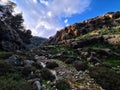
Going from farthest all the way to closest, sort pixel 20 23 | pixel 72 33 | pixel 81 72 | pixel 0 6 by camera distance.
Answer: pixel 72 33 → pixel 20 23 → pixel 0 6 → pixel 81 72

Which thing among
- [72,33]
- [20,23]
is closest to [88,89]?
[20,23]

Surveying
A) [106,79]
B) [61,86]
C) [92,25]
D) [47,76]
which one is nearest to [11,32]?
[47,76]

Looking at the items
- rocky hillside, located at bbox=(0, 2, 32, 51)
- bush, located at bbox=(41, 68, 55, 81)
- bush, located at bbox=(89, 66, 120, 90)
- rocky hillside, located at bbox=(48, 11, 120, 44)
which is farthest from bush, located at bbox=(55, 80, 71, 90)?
rocky hillside, located at bbox=(48, 11, 120, 44)

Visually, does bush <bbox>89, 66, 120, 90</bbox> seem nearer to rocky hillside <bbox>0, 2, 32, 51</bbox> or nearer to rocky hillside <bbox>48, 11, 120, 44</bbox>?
rocky hillside <bbox>0, 2, 32, 51</bbox>

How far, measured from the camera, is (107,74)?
1716 cm

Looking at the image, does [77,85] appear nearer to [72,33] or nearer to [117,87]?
[117,87]

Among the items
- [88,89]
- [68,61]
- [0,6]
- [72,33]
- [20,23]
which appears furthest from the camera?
[72,33]

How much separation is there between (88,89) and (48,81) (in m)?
2.81

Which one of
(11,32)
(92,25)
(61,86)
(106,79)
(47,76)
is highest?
(92,25)

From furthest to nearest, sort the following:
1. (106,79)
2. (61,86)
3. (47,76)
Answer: (106,79)
(47,76)
(61,86)

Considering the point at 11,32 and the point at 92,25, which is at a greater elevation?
the point at 92,25

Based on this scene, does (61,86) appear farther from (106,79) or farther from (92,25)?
(92,25)

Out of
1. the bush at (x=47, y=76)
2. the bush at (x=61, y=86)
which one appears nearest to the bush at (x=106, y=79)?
the bush at (x=61, y=86)

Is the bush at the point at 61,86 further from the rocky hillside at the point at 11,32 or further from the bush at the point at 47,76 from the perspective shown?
the rocky hillside at the point at 11,32
